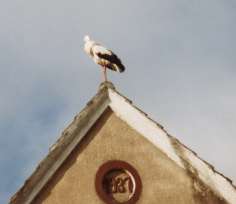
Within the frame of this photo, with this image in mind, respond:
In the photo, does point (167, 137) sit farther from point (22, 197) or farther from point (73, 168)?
point (22, 197)

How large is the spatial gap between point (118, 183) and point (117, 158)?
20.1 inches

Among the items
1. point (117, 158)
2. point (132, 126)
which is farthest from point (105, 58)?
point (117, 158)

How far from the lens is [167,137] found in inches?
550

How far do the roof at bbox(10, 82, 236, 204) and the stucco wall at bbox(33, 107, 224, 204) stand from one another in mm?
120

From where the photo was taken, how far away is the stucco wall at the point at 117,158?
13.3 m

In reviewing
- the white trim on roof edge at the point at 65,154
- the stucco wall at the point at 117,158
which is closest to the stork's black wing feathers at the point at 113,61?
the white trim on roof edge at the point at 65,154

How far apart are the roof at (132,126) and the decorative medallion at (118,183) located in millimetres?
811

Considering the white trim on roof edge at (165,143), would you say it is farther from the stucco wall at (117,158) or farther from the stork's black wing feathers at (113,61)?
the stork's black wing feathers at (113,61)

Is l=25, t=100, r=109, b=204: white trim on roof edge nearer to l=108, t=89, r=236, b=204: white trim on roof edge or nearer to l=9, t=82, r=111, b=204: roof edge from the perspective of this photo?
l=9, t=82, r=111, b=204: roof edge

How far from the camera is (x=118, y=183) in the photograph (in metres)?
13.7

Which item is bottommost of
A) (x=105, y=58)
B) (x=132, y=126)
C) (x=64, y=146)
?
(x=64, y=146)

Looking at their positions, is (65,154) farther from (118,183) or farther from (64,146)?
(118,183)

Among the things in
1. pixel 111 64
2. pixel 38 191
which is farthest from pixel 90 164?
pixel 111 64

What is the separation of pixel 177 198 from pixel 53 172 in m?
2.54
